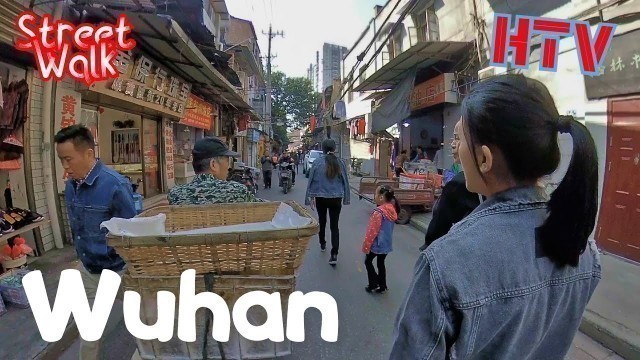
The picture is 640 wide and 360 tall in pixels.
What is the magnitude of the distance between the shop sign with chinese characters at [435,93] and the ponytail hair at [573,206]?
10.3 m

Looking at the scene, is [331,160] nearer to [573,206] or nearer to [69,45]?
[69,45]

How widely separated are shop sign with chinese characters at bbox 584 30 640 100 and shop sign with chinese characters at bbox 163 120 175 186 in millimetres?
10018

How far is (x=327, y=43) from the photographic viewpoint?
138 feet

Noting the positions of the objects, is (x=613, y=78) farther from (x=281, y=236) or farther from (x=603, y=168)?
(x=281, y=236)

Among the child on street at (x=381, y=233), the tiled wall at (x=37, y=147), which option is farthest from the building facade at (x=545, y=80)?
the tiled wall at (x=37, y=147)

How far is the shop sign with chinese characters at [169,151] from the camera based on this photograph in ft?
36.2

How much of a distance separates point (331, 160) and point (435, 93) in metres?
6.64

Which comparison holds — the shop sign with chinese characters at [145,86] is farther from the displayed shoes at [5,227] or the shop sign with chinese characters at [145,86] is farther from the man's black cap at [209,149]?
the man's black cap at [209,149]

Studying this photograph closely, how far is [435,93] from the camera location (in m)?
11.2

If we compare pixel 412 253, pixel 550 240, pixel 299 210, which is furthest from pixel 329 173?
pixel 550 240

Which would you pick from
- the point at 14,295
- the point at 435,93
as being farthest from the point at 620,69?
the point at 14,295

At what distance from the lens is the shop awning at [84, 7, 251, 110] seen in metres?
5.93

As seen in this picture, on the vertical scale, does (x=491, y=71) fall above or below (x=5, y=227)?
above

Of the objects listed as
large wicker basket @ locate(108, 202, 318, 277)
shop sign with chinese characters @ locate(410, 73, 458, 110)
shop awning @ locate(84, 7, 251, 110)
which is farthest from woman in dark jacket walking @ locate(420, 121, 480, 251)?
shop sign with chinese characters @ locate(410, 73, 458, 110)
